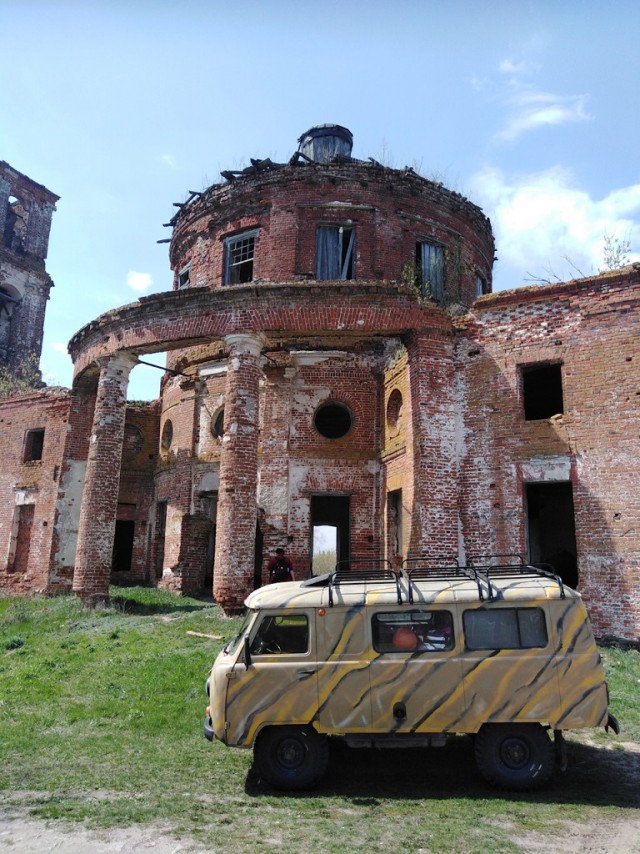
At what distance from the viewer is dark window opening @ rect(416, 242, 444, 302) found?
63.7ft

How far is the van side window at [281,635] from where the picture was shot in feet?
22.8

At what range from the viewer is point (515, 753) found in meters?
6.59

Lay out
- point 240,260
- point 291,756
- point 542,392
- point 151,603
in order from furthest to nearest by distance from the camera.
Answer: point 240,260 → point 542,392 → point 151,603 → point 291,756

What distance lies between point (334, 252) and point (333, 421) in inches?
198

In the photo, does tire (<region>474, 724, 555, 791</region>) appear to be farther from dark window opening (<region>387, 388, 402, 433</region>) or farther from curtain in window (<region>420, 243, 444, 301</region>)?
curtain in window (<region>420, 243, 444, 301</region>)

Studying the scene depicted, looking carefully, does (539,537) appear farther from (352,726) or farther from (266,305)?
(352,726)

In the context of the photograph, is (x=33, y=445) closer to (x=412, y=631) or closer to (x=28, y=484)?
(x=28, y=484)

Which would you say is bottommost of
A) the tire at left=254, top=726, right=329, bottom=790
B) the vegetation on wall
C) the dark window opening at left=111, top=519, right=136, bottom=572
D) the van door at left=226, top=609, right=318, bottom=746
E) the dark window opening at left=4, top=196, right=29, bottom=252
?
the tire at left=254, top=726, right=329, bottom=790

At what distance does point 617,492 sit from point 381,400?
21.6 ft

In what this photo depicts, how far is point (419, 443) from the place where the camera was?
13883 mm

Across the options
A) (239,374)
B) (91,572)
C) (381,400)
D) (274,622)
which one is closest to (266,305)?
(239,374)

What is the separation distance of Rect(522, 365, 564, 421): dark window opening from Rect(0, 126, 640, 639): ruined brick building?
0.07m

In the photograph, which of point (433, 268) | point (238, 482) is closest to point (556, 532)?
point (433, 268)

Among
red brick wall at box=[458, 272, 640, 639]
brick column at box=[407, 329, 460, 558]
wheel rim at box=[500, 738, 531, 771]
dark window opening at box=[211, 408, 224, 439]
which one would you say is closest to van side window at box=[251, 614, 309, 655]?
wheel rim at box=[500, 738, 531, 771]
